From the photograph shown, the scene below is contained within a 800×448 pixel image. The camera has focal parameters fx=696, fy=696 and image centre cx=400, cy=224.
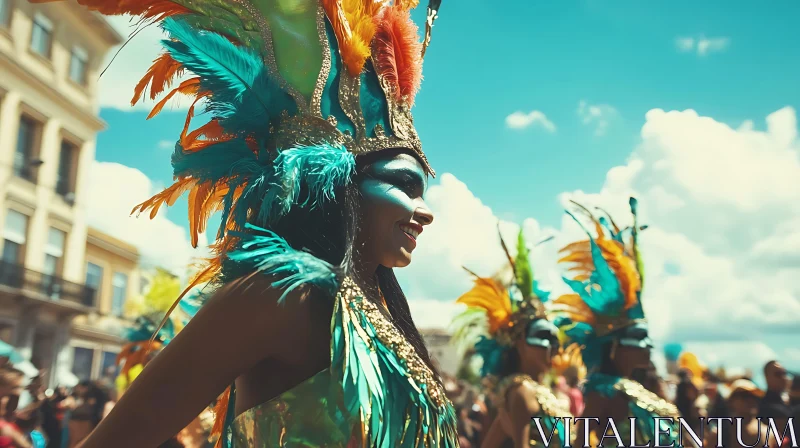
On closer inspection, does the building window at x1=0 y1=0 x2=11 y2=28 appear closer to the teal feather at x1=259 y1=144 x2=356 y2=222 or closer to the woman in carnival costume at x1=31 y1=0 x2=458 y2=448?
the woman in carnival costume at x1=31 y1=0 x2=458 y2=448

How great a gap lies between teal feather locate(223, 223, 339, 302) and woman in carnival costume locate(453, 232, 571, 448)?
357cm

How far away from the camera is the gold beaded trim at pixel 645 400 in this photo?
5059mm

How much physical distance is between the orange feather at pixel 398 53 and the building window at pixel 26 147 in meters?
21.6

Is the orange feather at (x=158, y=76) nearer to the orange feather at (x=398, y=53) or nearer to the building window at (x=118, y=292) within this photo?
the orange feather at (x=398, y=53)

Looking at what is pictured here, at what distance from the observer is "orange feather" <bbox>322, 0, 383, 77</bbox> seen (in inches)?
76.4

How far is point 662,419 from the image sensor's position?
503 cm

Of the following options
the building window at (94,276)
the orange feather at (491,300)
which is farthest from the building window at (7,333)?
the orange feather at (491,300)

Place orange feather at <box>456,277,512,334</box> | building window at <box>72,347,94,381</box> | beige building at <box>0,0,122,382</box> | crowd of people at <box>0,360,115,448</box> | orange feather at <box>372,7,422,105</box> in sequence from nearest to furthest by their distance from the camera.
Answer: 1. orange feather at <box>372,7,422,105</box>
2. crowd of people at <box>0,360,115,448</box>
3. orange feather at <box>456,277,512,334</box>
4. beige building at <box>0,0,122,382</box>
5. building window at <box>72,347,94,381</box>

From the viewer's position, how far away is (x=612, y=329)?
564 centimetres

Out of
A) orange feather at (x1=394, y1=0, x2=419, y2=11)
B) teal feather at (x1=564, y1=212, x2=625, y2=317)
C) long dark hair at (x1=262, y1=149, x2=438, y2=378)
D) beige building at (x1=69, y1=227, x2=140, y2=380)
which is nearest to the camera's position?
long dark hair at (x1=262, y1=149, x2=438, y2=378)

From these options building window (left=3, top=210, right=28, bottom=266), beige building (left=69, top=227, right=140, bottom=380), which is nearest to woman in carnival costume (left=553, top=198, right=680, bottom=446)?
building window (left=3, top=210, right=28, bottom=266)

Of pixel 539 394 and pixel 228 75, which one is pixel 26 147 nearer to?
pixel 539 394

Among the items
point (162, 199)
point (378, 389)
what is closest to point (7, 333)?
point (162, 199)

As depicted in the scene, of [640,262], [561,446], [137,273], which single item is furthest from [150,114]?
[137,273]
